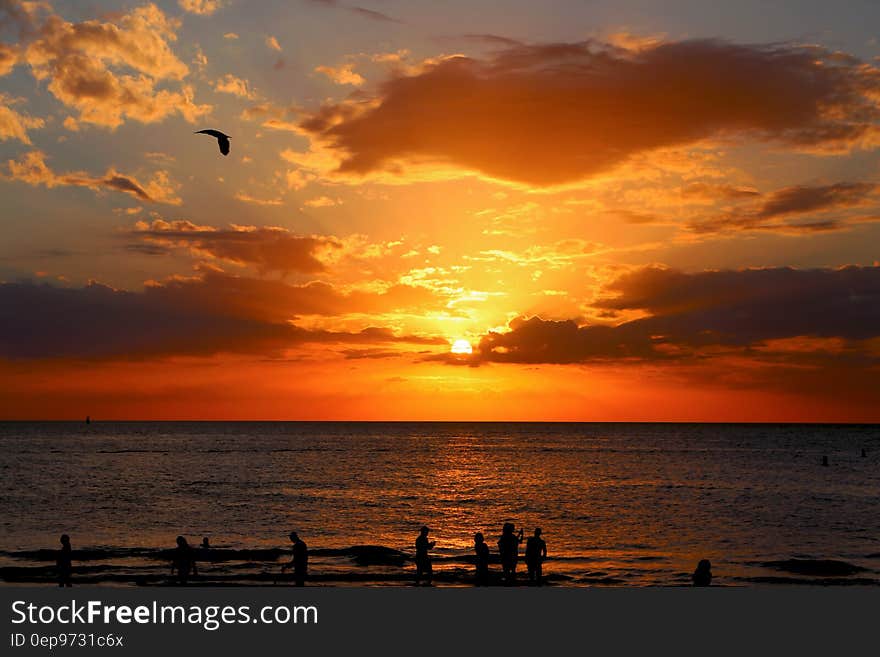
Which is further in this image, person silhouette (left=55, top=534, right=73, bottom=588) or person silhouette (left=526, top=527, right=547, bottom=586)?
person silhouette (left=526, top=527, right=547, bottom=586)

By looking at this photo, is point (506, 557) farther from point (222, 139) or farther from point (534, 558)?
point (222, 139)

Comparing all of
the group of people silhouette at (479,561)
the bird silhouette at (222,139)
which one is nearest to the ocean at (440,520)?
the group of people silhouette at (479,561)

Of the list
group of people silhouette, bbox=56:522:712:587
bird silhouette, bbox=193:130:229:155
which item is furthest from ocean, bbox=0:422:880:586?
bird silhouette, bbox=193:130:229:155

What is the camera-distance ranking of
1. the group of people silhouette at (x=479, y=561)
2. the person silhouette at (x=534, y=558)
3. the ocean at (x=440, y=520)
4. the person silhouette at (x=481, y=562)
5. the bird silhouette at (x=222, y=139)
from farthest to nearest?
the ocean at (x=440, y=520) → the person silhouette at (x=534, y=558) → the person silhouette at (x=481, y=562) → the group of people silhouette at (x=479, y=561) → the bird silhouette at (x=222, y=139)

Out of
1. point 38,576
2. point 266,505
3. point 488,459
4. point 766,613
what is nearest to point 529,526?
point 266,505

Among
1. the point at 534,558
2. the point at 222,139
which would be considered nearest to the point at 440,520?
the point at 534,558

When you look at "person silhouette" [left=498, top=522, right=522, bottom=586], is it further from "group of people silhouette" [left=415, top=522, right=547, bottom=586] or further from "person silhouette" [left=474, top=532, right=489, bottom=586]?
"person silhouette" [left=474, top=532, right=489, bottom=586]

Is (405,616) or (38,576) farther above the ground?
(405,616)

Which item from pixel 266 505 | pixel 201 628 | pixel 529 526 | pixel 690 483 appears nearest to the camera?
pixel 201 628

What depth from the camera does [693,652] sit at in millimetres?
17109

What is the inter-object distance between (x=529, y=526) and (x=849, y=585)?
936 inches

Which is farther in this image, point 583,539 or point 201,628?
point 583,539

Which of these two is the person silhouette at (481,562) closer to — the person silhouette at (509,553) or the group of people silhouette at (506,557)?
the group of people silhouette at (506,557)

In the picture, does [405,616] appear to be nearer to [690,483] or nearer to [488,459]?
[690,483]
